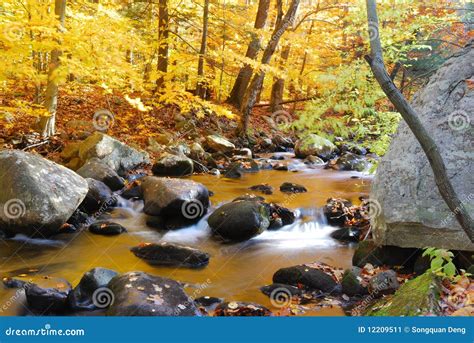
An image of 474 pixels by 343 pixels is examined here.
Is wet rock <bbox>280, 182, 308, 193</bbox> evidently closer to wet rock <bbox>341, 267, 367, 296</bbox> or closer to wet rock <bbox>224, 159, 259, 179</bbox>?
wet rock <bbox>224, 159, 259, 179</bbox>

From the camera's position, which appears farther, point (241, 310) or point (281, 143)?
point (281, 143)

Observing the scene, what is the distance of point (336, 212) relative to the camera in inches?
332

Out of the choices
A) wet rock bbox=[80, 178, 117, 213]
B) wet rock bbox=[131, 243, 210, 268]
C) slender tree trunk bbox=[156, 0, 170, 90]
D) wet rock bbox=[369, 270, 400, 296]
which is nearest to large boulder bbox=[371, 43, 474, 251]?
wet rock bbox=[369, 270, 400, 296]

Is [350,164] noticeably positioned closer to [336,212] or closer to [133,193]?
[336,212]

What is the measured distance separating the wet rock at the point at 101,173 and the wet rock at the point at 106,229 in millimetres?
2103

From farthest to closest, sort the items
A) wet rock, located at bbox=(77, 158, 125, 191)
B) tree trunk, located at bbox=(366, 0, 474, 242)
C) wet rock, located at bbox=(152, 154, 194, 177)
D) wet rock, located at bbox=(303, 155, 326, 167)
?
1. wet rock, located at bbox=(303, 155, 326, 167)
2. wet rock, located at bbox=(152, 154, 194, 177)
3. wet rock, located at bbox=(77, 158, 125, 191)
4. tree trunk, located at bbox=(366, 0, 474, 242)

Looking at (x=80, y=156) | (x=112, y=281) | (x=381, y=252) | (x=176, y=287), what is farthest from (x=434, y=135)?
(x=80, y=156)

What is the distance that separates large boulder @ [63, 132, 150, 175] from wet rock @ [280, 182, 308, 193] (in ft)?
13.0

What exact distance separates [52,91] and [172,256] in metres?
6.10

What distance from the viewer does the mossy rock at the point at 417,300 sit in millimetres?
3430

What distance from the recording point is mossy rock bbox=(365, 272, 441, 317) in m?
3.43

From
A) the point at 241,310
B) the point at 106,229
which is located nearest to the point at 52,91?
the point at 106,229

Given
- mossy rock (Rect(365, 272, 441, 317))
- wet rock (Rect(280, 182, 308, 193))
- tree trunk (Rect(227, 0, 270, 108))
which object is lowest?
wet rock (Rect(280, 182, 308, 193))

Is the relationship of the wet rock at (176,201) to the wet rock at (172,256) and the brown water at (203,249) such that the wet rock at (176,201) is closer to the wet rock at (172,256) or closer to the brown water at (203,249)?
the brown water at (203,249)
